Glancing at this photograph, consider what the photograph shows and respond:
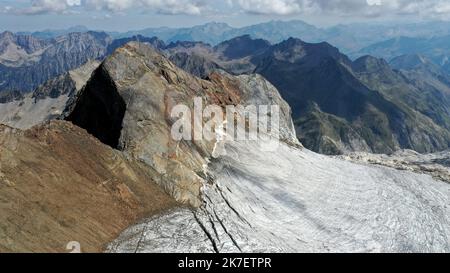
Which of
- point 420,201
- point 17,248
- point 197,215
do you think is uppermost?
point 17,248

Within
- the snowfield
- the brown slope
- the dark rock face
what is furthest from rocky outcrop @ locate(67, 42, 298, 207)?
the snowfield

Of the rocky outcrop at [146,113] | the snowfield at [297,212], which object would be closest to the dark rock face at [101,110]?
the rocky outcrop at [146,113]

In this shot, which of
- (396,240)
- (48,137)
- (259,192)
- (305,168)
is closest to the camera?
(48,137)

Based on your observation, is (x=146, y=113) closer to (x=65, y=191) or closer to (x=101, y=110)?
(x=101, y=110)

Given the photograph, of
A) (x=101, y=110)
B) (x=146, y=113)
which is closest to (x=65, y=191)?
(x=146, y=113)

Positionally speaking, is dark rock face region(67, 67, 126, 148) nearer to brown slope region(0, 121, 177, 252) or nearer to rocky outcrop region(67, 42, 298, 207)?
rocky outcrop region(67, 42, 298, 207)

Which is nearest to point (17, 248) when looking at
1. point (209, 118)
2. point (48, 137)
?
point (48, 137)
